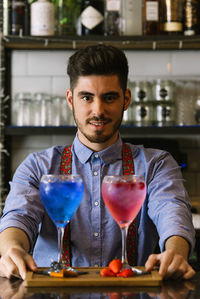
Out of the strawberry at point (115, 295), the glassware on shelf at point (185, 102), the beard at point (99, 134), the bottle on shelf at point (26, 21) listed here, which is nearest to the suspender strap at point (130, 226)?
the beard at point (99, 134)

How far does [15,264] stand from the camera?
1089mm

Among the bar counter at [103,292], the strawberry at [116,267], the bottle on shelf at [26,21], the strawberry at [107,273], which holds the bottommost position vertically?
the bar counter at [103,292]

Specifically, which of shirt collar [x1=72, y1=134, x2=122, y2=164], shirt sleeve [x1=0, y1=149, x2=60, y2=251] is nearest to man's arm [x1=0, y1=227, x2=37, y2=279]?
shirt sleeve [x1=0, y1=149, x2=60, y2=251]

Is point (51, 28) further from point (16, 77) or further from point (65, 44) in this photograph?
point (16, 77)

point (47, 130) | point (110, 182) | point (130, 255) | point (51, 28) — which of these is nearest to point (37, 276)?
point (110, 182)

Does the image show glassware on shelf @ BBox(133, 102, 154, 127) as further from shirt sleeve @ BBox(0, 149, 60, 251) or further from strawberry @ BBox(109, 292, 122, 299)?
strawberry @ BBox(109, 292, 122, 299)

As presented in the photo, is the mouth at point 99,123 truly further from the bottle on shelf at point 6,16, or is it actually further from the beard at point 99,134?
the bottle on shelf at point 6,16

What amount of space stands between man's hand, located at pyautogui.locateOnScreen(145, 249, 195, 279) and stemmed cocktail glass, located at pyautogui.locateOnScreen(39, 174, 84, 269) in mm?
196

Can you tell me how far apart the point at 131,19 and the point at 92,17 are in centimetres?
21

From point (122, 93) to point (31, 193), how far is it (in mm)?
388

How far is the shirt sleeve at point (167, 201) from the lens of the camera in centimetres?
129

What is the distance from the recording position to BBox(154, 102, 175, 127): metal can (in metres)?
2.73

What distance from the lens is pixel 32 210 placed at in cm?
143

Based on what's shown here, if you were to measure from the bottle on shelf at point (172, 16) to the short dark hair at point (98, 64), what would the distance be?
1.25m
